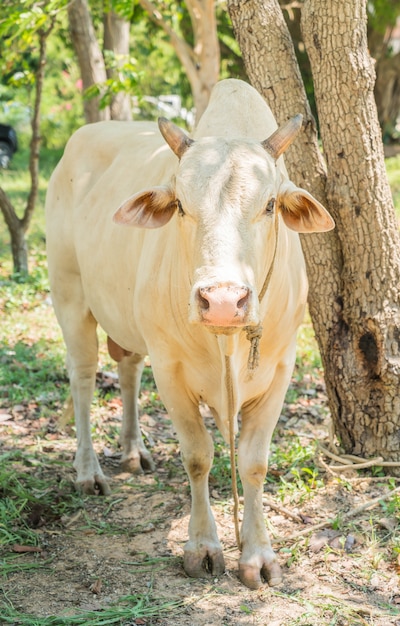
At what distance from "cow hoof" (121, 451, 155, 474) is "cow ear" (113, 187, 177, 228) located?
196 centimetres

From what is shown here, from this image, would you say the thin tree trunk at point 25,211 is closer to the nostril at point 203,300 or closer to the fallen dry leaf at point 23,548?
the fallen dry leaf at point 23,548

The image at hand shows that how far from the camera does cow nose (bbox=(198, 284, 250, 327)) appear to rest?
113 inches

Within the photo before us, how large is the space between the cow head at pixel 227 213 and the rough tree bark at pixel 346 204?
3.15ft

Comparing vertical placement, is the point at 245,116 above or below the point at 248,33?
below

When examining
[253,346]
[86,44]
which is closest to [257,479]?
[253,346]

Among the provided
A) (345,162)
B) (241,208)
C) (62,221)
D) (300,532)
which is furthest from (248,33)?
(300,532)

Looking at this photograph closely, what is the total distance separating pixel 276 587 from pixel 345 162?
213 centimetres

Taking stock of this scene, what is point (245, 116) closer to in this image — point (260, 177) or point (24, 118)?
point (260, 177)

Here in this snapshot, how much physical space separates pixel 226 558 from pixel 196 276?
159 centimetres

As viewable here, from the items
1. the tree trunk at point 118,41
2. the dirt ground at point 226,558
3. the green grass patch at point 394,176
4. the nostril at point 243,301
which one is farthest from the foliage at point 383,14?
the nostril at point 243,301

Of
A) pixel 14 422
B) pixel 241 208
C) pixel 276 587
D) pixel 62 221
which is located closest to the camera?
pixel 241 208

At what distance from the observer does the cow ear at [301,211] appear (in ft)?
11.3

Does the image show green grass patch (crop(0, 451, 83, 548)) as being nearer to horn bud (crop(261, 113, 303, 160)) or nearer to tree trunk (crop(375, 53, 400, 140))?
horn bud (crop(261, 113, 303, 160))

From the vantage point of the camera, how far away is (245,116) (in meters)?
3.98
